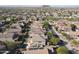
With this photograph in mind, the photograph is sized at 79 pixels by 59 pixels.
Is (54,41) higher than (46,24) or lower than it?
lower

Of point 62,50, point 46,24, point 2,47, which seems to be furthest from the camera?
point 46,24

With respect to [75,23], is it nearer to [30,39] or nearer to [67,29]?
[67,29]

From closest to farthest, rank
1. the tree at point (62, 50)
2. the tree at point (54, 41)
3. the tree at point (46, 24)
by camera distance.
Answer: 1. the tree at point (62, 50)
2. the tree at point (54, 41)
3. the tree at point (46, 24)

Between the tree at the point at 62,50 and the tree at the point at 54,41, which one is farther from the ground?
the tree at the point at 54,41

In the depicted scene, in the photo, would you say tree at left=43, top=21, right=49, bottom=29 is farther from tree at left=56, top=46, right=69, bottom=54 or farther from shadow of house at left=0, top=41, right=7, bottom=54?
shadow of house at left=0, top=41, right=7, bottom=54

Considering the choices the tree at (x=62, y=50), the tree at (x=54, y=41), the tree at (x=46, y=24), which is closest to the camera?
the tree at (x=62, y=50)

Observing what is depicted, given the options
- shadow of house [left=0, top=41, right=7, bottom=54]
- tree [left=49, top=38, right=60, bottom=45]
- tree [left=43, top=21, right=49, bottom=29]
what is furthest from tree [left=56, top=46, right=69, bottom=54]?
shadow of house [left=0, top=41, right=7, bottom=54]

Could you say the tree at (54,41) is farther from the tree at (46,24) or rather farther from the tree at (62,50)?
the tree at (46,24)

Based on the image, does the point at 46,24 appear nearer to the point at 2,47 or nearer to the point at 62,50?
the point at 62,50

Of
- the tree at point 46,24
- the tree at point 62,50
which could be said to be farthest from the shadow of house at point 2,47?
the tree at point 62,50

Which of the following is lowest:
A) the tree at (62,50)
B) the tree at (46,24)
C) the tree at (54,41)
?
the tree at (62,50)

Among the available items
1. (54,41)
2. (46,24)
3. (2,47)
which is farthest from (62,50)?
(2,47)
